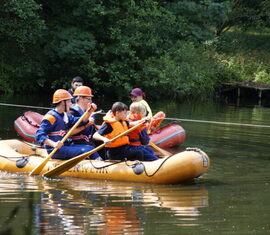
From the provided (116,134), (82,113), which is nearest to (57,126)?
(82,113)

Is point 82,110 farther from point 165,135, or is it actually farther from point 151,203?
point 165,135

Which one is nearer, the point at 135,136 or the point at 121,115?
the point at 121,115

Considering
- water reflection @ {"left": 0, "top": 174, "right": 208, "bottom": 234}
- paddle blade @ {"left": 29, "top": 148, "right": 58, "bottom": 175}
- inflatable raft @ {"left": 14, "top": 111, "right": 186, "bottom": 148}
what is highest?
inflatable raft @ {"left": 14, "top": 111, "right": 186, "bottom": 148}

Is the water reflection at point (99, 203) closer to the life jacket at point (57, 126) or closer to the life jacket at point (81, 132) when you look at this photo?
the life jacket at point (57, 126)

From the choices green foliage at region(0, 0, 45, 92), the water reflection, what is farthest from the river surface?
green foliage at region(0, 0, 45, 92)

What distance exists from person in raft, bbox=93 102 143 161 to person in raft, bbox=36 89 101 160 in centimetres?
31

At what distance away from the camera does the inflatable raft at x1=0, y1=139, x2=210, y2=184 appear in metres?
9.69

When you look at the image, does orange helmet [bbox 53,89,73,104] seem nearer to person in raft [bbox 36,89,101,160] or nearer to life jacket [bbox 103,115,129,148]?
person in raft [bbox 36,89,101,160]

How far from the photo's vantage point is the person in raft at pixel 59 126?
10.2 meters

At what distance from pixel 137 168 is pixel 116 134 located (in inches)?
26.4

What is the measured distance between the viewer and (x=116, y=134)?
33.6 ft

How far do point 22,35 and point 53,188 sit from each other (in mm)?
15183

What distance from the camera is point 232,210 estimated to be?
8.05 metres

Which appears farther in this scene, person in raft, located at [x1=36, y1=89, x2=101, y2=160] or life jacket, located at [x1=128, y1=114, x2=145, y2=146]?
life jacket, located at [x1=128, y1=114, x2=145, y2=146]
